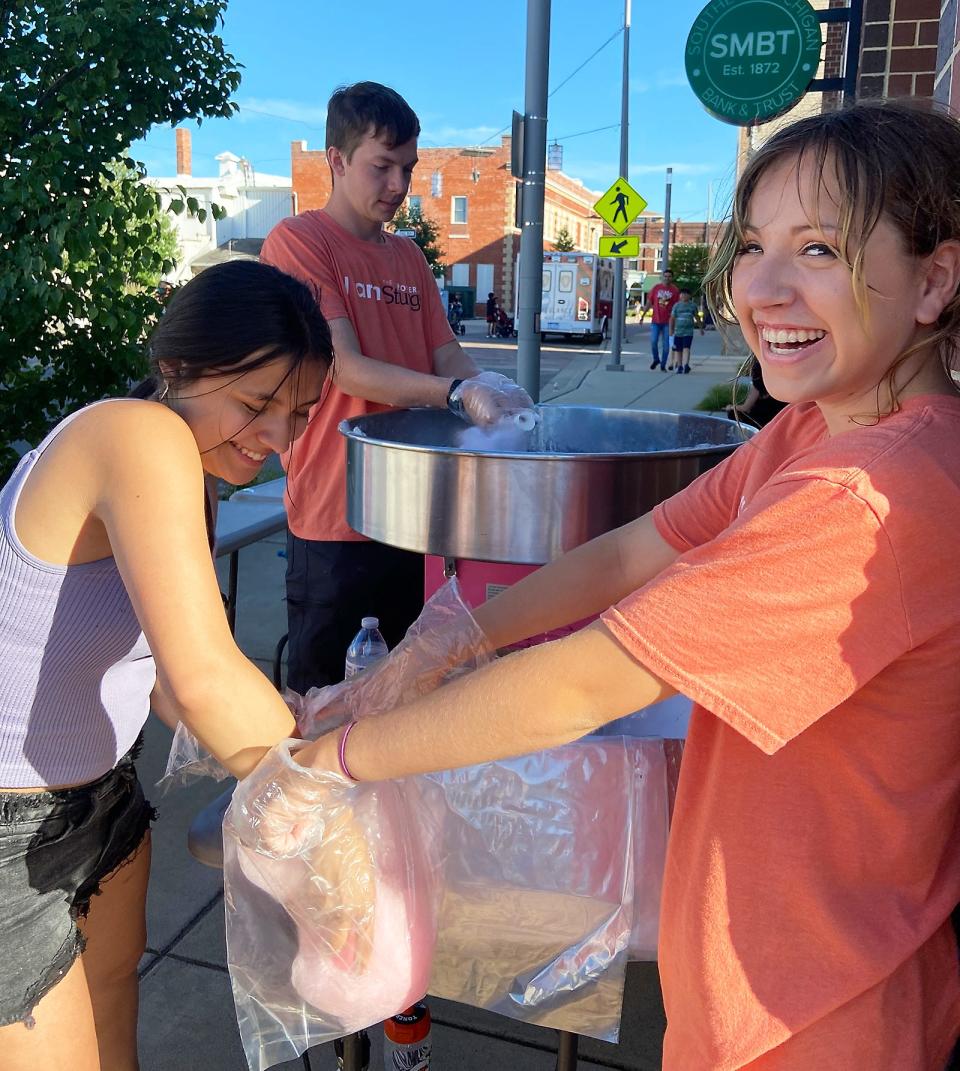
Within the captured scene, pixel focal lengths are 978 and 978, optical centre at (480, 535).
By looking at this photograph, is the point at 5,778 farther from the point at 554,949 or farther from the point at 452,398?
the point at 452,398

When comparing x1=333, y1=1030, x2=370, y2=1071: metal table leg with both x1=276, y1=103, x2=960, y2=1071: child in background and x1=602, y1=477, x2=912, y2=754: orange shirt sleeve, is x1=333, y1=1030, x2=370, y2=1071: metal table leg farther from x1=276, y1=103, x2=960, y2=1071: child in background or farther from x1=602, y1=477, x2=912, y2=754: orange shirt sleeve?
x1=602, y1=477, x2=912, y2=754: orange shirt sleeve

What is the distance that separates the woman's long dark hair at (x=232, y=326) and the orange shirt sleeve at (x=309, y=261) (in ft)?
3.70

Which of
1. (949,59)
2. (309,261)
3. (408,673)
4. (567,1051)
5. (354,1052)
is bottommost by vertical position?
(354,1052)

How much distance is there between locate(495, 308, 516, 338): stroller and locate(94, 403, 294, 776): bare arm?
34.1 meters

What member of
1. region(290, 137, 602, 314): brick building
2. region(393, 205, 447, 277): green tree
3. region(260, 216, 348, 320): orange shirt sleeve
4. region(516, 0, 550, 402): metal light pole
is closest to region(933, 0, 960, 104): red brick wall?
region(260, 216, 348, 320): orange shirt sleeve

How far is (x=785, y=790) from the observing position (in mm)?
939

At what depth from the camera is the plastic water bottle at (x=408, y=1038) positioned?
178 cm

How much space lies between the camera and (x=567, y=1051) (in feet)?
5.29

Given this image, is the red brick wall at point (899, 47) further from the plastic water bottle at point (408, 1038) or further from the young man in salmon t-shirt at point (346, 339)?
the plastic water bottle at point (408, 1038)

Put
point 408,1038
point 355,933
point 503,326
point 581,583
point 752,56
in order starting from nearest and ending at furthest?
point 355,933, point 581,583, point 408,1038, point 752,56, point 503,326

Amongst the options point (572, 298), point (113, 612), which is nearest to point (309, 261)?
point (113, 612)

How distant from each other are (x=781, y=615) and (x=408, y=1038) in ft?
4.35

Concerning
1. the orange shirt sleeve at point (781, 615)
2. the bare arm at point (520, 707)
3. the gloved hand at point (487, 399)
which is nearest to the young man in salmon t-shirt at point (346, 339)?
the gloved hand at point (487, 399)

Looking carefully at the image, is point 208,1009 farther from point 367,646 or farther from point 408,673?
point 408,673
